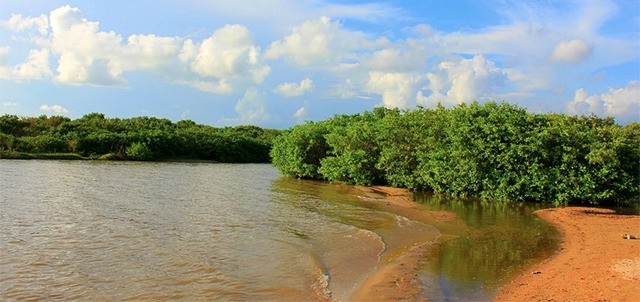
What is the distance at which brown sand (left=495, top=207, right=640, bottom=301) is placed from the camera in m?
9.02

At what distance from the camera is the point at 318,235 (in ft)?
51.9

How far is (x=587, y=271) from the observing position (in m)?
10.8

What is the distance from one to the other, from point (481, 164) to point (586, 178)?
5010mm

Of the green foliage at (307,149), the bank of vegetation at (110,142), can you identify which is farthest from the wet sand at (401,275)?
the bank of vegetation at (110,142)

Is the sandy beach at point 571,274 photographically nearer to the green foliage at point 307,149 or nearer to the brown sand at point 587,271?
the brown sand at point 587,271

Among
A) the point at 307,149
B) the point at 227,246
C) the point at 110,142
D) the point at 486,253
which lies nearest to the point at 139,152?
the point at 110,142

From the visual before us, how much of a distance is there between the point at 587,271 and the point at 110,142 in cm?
6380

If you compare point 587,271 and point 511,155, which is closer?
point 587,271

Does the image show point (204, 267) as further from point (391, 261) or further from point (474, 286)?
point (474, 286)

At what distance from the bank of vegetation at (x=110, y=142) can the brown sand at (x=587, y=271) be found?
58000mm

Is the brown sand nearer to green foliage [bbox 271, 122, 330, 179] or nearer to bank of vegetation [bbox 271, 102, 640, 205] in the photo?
bank of vegetation [bbox 271, 102, 640, 205]

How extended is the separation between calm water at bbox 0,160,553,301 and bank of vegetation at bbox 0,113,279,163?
127ft

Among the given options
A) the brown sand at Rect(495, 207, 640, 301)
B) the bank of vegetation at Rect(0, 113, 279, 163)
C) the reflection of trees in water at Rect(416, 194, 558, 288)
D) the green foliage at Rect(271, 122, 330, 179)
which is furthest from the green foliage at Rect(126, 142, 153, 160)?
the brown sand at Rect(495, 207, 640, 301)

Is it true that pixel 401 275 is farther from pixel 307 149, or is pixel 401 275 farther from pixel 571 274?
pixel 307 149
